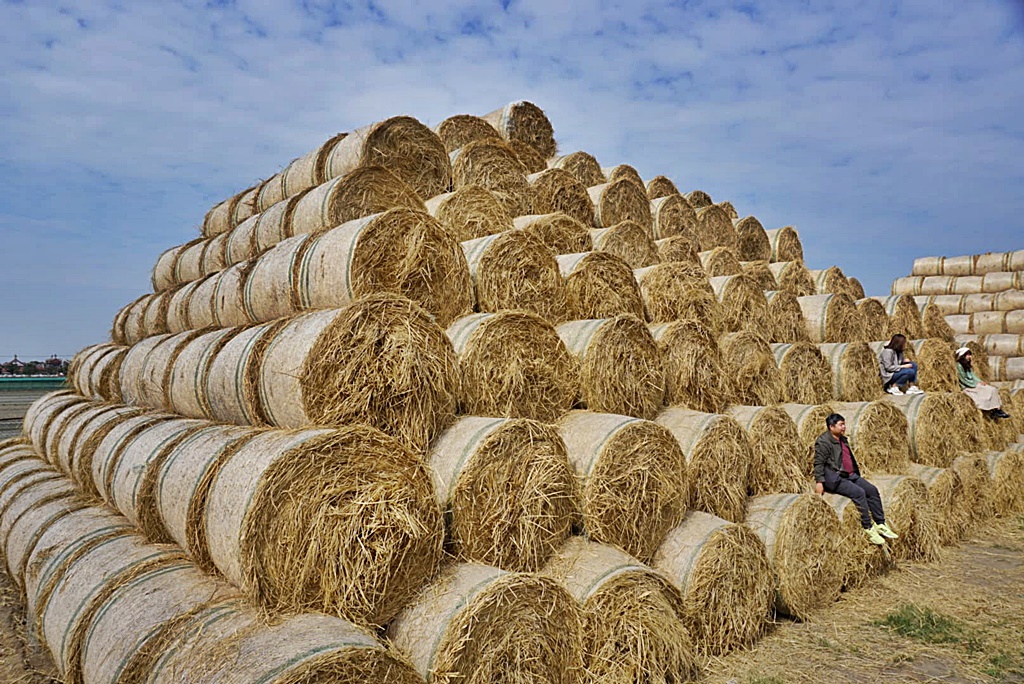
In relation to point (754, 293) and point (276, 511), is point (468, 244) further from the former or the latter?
point (754, 293)

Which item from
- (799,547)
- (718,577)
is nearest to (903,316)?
(799,547)

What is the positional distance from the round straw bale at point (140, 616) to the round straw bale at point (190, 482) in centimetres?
17

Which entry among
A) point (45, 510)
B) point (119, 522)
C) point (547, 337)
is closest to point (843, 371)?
point (547, 337)

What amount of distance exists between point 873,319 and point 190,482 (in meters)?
8.53

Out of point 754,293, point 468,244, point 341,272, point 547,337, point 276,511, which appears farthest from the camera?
point 754,293

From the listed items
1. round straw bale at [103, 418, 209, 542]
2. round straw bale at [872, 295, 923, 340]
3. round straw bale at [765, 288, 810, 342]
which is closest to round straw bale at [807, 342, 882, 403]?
round straw bale at [765, 288, 810, 342]

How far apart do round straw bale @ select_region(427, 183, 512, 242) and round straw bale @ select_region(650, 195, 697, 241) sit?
9.65 ft

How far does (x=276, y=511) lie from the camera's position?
3248mm

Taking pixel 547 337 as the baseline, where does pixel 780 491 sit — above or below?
below

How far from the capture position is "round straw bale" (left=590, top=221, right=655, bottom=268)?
23.0ft

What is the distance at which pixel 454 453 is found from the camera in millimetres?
4012

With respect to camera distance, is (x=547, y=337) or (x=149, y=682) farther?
(x=547, y=337)

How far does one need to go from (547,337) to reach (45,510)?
4544 millimetres

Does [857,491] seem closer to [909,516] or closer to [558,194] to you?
[909,516]
